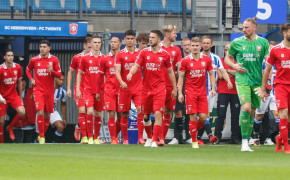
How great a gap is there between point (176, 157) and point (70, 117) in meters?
9.75

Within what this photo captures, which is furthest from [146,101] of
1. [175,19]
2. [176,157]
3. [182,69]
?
[175,19]

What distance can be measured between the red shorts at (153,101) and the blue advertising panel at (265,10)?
24.8 ft

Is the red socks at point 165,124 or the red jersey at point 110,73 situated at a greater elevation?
the red jersey at point 110,73

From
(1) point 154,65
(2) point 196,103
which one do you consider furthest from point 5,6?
(2) point 196,103

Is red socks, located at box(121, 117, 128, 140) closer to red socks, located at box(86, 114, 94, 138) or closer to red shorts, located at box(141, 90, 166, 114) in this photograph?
red socks, located at box(86, 114, 94, 138)

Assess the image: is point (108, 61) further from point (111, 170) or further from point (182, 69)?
point (111, 170)

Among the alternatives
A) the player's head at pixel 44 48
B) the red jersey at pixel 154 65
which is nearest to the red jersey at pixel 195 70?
the red jersey at pixel 154 65

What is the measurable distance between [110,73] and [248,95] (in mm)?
4868

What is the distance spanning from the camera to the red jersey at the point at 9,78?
60.8 feet

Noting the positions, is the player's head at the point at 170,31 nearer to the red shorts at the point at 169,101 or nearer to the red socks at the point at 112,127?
the red shorts at the point at 169,101

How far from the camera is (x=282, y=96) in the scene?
12.4 metres

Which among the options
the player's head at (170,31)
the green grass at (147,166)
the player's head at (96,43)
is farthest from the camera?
the player's head at (96,43)

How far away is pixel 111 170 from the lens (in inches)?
342

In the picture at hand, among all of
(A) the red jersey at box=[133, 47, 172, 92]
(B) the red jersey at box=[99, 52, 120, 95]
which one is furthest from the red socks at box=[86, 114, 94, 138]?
(A) the red jersey at box=[133, 47, 172, 92]
